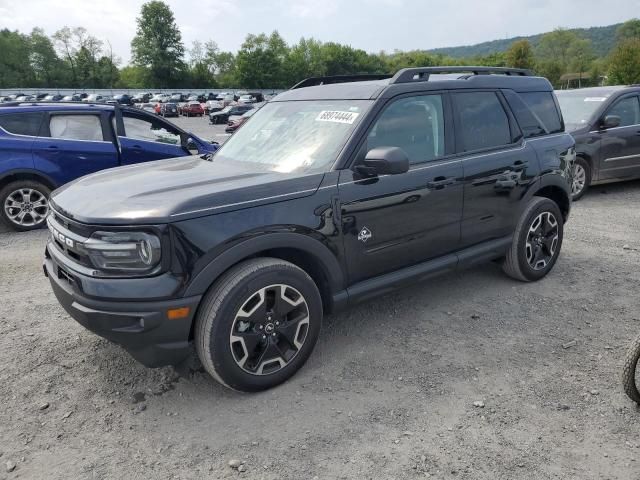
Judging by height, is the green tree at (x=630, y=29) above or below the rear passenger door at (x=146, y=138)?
above

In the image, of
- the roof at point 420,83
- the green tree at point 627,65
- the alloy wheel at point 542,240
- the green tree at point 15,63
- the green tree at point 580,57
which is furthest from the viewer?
the green tree at point 580,57

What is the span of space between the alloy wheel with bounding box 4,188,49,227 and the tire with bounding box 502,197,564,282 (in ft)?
19.0

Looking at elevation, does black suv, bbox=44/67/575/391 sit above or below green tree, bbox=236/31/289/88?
below

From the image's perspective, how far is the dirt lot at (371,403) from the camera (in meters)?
2.49

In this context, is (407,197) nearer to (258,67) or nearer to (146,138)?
(146,138)

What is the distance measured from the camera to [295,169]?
3.30 meters

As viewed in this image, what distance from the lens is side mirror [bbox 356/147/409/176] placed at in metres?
3.11

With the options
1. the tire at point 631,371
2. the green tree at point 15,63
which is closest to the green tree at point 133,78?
the green tree at point 15,63

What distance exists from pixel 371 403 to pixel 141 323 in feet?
4.49

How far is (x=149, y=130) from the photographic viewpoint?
7438mm

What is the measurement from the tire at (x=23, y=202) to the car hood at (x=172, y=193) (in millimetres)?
3680

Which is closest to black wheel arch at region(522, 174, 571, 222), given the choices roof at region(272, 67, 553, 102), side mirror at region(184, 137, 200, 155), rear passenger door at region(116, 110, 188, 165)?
roof at region(272, 67, 553, 102)

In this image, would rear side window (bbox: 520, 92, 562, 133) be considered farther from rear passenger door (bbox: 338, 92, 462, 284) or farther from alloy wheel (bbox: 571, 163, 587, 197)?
alloy wheel (bbox: 571, 163, 587, 197)

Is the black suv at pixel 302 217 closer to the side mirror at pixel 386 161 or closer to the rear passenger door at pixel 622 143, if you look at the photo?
the side mirror at pixel 386 161
